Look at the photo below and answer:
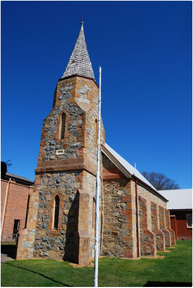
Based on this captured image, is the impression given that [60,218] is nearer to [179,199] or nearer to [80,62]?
[80,62]

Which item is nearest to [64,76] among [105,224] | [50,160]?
[50,160]

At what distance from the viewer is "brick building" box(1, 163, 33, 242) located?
2181 cm

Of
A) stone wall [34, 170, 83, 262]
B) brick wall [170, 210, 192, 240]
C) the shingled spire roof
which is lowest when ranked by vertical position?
brick wall [170, 210, 192, 240]

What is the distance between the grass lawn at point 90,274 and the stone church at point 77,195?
3.89ft

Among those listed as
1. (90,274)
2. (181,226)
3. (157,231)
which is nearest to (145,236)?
(157,231)

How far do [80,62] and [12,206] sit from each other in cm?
1578

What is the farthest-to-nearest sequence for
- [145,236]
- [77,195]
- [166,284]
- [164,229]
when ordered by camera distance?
[164,229] < [145,236] < [77,195] < [166,284]

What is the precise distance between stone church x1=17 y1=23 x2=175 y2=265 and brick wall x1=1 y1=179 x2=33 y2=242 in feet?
37.2

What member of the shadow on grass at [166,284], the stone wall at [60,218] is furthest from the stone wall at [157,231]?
the shadow on grass at [166,284]

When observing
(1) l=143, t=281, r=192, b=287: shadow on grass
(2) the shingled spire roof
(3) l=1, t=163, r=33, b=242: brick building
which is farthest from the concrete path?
(2) the shingled spire roof

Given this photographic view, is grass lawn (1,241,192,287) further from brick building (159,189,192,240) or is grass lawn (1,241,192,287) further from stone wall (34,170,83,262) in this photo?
brick building (159,189,192,240)

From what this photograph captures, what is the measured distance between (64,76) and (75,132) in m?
4.71

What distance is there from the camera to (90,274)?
8398 mm

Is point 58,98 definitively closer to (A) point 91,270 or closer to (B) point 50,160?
→ (B) point 50,160
